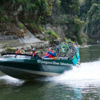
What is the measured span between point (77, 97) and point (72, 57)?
5285 mm

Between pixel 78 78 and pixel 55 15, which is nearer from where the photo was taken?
pixel 78 78

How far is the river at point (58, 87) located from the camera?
445 inches

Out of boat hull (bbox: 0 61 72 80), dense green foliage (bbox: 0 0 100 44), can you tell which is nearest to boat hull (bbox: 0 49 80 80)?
boat hull (bbox: 0 61 72 80)

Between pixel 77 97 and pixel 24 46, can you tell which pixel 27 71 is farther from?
pixel 24 46

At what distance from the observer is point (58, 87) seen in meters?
13.1

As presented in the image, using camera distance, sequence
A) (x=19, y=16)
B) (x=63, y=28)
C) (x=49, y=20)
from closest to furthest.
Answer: (x=19, y=16) → (x=49, y=20) → (x=63, y=28)

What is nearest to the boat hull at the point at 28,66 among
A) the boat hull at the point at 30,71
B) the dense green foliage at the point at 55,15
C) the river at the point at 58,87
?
the boat hull at the point at 30,71

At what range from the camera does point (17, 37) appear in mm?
31812

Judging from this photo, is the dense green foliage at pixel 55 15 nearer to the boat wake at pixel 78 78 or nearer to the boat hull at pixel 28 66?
the boat wake at pixel 78 78

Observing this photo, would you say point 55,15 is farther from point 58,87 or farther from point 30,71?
point 58,87

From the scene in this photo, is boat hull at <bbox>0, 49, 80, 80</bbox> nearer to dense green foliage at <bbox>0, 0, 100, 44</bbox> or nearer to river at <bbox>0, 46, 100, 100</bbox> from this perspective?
river at <bbox>0, 46, 100, 100</bbox>

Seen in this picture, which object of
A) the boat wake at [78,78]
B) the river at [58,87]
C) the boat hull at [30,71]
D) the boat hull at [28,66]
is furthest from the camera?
the boat hull at [30,71]

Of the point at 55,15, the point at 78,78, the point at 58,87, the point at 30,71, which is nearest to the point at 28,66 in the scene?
the point at 30,71

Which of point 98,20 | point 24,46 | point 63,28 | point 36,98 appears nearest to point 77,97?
point 36,98
